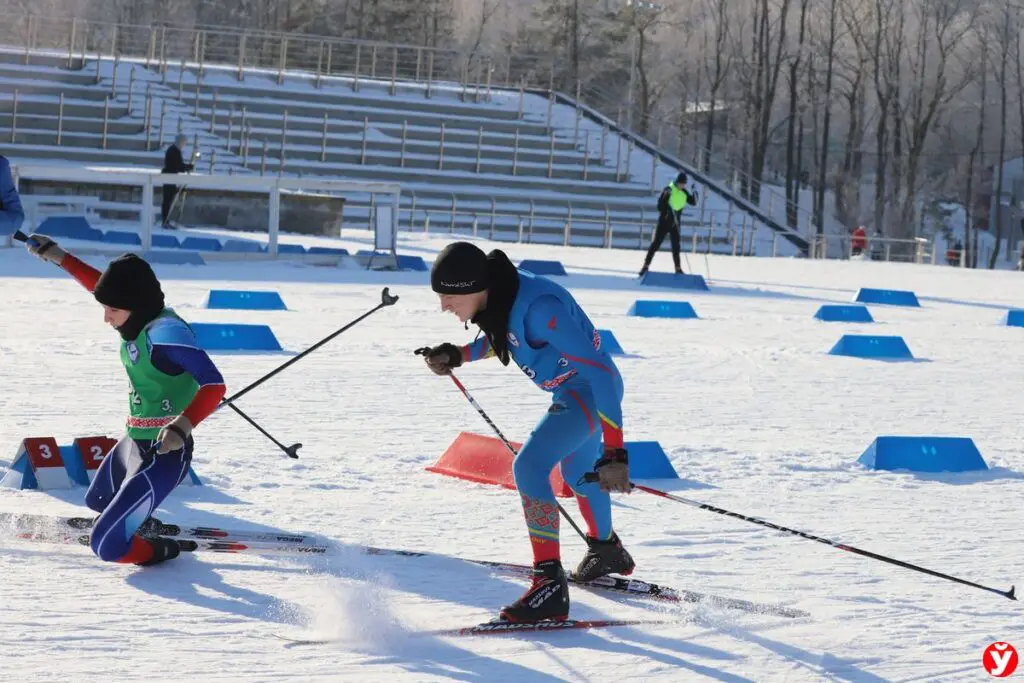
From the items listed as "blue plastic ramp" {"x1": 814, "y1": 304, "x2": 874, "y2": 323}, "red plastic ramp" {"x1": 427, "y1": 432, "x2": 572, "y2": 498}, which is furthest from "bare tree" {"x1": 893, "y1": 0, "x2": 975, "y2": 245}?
"red plastic ramp" {"x1": 427, "y1": 432, "x2": 572, "y2": 498}

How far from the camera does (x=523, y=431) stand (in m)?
7.54

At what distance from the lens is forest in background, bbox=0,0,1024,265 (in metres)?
49.5

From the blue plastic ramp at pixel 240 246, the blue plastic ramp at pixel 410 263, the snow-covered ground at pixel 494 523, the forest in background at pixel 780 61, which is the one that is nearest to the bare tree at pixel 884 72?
the forest in background at pixel 780 61

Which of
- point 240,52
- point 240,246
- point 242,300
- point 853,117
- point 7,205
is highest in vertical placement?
point 853,117

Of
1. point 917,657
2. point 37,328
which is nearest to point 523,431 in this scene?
point 917,657

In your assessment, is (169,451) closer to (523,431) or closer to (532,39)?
(523,431)

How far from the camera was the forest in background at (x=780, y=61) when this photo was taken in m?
49.5

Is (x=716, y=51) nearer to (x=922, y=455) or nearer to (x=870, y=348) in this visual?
(x=870, y=348)

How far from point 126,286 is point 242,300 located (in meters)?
8.60

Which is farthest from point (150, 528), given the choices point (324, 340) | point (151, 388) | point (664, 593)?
point (664, 593)

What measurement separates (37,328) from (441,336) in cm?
284

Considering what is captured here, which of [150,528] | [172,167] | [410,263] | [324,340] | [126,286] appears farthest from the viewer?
[172,167]

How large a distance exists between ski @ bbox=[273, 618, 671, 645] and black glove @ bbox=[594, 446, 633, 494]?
0.37 metres

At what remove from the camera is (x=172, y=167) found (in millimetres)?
21922
